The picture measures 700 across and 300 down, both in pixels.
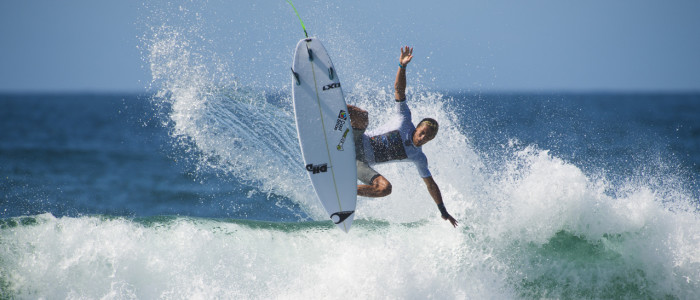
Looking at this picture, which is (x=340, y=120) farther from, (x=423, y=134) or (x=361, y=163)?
(x=423, y=134)

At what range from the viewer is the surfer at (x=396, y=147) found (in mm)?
5809

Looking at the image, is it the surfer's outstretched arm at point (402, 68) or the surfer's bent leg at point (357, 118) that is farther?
the surfer's bent leg at point (357, 118)

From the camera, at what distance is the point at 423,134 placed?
5770 mm

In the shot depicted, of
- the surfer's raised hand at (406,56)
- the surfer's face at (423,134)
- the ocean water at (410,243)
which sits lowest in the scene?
the ocean water at (410,243)

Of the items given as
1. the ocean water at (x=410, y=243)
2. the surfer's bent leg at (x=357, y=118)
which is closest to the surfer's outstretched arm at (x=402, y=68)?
the surfer's bent leg at (x=357, y=118)

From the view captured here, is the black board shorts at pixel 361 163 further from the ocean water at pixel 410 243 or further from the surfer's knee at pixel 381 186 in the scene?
the ocean water at pixel 410 243

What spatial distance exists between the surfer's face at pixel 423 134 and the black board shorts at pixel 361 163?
27.9 inches

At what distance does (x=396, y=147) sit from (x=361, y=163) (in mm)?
518

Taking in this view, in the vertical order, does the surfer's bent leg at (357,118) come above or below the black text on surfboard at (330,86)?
below

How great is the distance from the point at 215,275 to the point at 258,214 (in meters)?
4.16

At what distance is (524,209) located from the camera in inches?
269

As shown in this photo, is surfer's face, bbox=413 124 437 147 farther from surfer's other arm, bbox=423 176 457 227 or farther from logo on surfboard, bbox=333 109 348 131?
logo on surfboard, bbox=333 109 348 131

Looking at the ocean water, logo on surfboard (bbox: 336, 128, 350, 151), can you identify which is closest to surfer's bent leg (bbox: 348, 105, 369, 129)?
logo on surfboard (bbox: 336, 128, 350, 151)

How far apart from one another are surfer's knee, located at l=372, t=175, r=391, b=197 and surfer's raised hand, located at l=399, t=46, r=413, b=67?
1373mm
